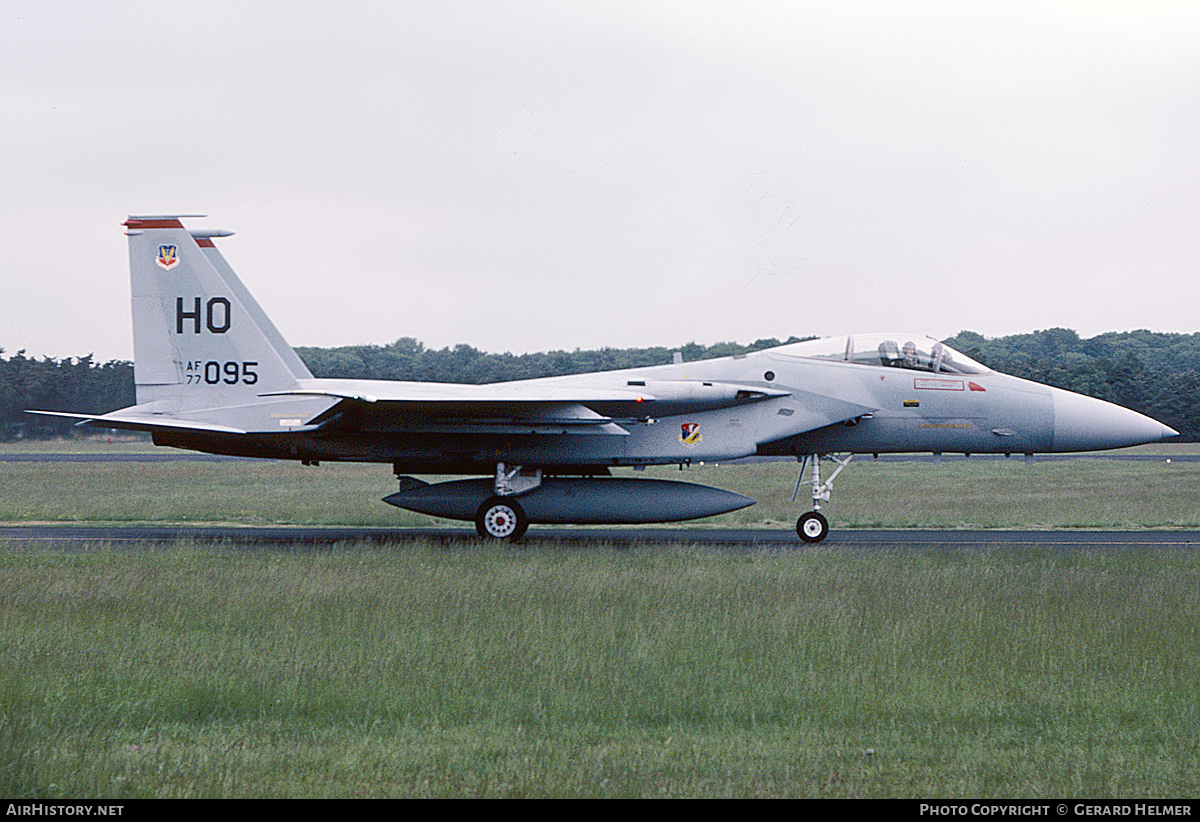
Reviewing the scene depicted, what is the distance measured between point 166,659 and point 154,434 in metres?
9.96

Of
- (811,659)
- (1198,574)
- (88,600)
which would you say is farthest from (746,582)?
(88,600)

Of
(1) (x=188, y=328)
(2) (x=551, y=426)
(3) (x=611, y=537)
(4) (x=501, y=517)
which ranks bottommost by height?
(3) (x=611, y=537)

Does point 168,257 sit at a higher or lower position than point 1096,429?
higher

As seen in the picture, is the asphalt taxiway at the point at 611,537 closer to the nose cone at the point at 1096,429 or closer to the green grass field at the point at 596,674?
the nose cone at the point at 1096,429

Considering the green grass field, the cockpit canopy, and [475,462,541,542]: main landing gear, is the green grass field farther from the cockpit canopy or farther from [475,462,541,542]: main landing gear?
the cockpit canopy

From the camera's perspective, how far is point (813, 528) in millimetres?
16594

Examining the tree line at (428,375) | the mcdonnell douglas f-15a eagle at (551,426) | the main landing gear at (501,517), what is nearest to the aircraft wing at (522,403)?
the mcdonnell douglas f-15a eagle at (551,426)

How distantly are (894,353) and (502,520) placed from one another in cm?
657

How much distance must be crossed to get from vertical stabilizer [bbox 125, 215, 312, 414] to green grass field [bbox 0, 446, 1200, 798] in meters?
3.28

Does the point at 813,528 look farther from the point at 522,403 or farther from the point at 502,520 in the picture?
the point at 522,403

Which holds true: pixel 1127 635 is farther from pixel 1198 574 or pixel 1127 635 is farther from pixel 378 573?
pixel 378 573

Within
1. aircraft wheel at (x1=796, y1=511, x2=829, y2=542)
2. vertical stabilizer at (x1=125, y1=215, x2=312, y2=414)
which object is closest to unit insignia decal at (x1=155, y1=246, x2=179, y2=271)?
vertical stabilizer at (x1=125, y1=215, x2=312, y2=414)

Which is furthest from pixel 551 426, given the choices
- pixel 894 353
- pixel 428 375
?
pixel 428 375

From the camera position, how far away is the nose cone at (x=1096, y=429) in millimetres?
16641
